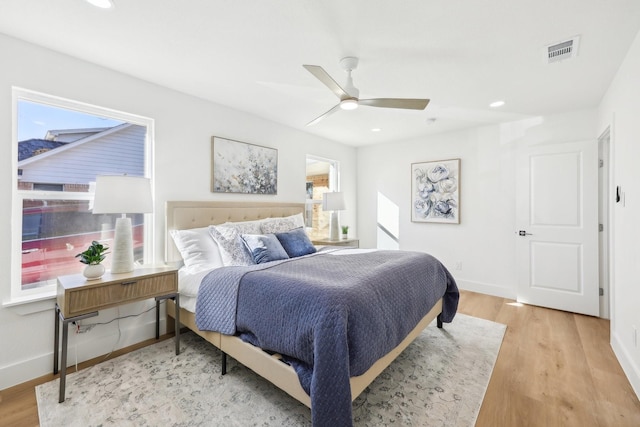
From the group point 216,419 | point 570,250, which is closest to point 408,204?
point 570,250

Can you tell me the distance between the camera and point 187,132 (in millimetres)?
2963

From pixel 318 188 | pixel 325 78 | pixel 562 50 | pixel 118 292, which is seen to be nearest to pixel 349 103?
pixel 325 78

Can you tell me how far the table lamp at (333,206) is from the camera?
436 centimetres

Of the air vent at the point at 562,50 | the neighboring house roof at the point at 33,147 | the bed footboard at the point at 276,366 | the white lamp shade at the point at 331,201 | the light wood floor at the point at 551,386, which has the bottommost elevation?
the light wood floor at the point at 551,386

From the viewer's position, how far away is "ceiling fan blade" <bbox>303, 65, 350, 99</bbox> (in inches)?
69.2

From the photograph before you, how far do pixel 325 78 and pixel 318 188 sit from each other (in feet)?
9.88

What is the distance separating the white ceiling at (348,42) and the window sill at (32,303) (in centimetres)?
186

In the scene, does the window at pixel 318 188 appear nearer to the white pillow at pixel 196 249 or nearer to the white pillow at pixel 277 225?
the white pillow at pixel 277 225

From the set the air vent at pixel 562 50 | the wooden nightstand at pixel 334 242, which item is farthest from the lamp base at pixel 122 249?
the air vent at pixel 562 50

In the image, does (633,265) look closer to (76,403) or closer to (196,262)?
(196,262)

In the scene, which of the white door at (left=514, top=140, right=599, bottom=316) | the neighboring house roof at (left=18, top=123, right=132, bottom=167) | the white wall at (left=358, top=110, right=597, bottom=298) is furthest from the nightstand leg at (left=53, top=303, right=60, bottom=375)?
the white door at (left=514, top=140, right=599, bottom=316)

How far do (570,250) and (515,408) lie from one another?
2493mm

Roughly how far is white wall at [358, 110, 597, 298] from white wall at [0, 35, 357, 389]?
7.46ft

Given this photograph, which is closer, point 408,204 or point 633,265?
point 633,265
